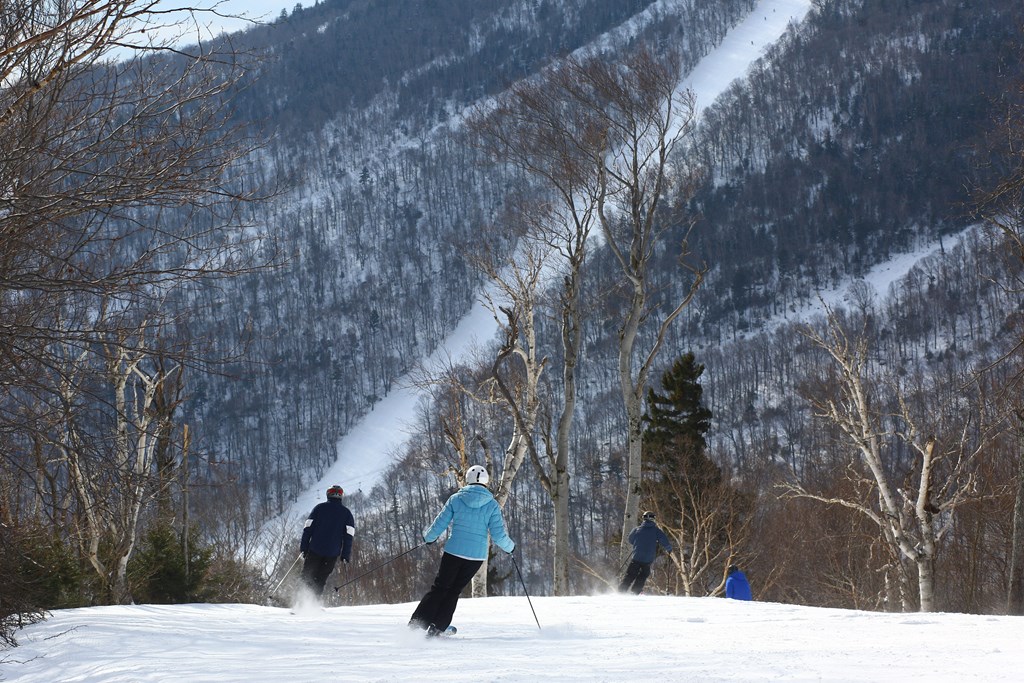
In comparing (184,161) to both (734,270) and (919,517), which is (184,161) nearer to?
(919,517)

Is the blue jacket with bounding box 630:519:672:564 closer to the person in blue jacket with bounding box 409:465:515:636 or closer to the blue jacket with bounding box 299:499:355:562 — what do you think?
the blue jacket with bounding box 299:499:355:562

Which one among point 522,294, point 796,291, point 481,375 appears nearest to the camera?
point 522,294

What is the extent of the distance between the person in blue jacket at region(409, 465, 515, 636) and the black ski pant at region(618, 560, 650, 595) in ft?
21.2

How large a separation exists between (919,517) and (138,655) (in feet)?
51.5

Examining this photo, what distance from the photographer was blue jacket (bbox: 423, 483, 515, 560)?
7801 mm

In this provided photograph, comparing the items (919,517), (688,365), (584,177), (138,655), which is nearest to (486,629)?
(138,655)

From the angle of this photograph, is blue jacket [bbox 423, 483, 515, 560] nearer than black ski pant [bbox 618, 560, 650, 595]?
Yes

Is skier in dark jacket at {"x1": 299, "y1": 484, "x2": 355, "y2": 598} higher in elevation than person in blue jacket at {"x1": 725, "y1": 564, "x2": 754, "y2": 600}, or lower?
higher

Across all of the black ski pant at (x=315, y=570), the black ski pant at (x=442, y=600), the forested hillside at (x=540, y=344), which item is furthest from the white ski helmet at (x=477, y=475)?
the black ski pant at (x=315, y=570)

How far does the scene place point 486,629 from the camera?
27.5 feet

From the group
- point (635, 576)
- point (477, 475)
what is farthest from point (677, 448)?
point (477, 475)

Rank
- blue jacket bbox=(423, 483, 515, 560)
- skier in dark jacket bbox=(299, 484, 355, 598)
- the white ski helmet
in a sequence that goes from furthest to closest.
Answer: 1. skier in dark jacket bbox=(299, 484, 355, 598)
2. the white ski helmet
3. blue jacket bbox=(423, 483, 515, 560)

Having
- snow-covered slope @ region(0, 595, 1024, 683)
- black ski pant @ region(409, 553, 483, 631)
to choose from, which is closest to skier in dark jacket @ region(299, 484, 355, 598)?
snow-covered slope @ region(0, 595, 1024, 683)

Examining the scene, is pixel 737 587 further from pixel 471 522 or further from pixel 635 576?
pixel 471 522
